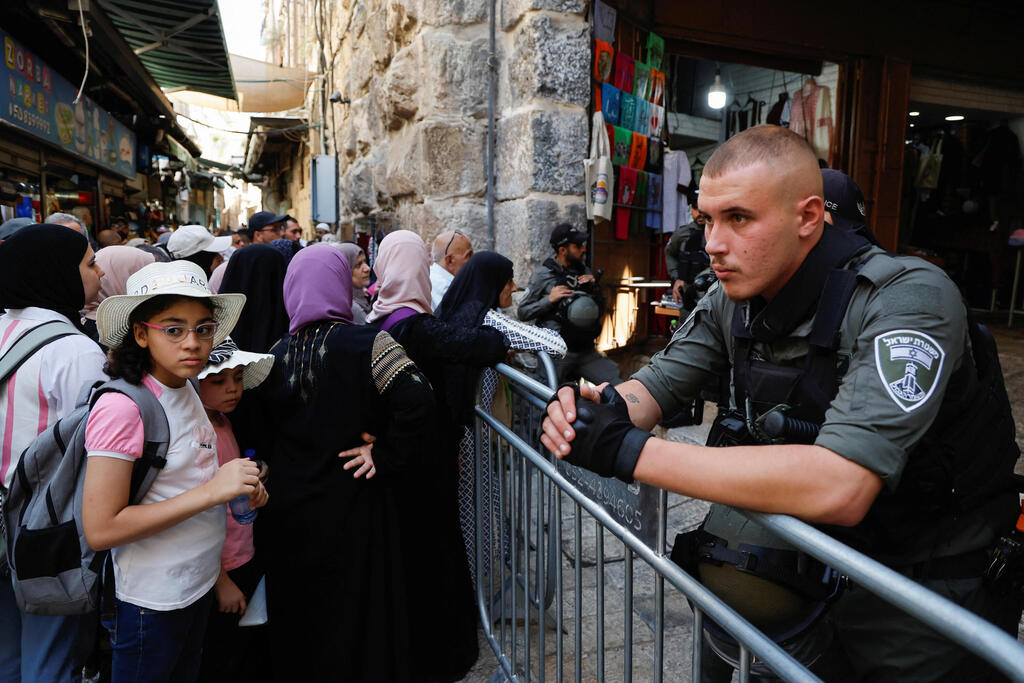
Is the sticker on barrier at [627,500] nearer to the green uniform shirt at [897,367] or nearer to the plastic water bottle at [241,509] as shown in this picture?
the green uniform shirt at [897,367]

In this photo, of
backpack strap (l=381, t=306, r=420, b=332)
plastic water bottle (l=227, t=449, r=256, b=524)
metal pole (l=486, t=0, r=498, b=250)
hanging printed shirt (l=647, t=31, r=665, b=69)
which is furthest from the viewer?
hanging printed shirt (l=647, t=31, r=665, b=69)

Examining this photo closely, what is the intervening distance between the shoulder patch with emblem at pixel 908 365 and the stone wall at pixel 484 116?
13.0 ft

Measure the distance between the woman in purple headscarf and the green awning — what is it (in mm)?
6387

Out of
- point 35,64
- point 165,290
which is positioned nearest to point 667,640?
point 165,290

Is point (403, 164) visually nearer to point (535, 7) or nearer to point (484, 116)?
point (484, 116)

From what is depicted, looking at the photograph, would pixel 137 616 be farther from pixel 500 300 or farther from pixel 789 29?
pixel 789 29

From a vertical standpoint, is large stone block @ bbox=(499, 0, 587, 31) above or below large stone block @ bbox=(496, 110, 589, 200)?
above

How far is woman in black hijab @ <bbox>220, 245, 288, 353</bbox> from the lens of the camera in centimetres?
314

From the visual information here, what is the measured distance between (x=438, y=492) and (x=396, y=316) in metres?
0.87

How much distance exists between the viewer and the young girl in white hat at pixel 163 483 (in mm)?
1780

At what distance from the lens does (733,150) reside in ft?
4.54

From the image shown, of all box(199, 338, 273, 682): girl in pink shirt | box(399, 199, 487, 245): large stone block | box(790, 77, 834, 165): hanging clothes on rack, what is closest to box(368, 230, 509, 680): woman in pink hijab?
box(199, 338, 273, 682): girl in pink shirt

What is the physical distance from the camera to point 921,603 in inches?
32.4

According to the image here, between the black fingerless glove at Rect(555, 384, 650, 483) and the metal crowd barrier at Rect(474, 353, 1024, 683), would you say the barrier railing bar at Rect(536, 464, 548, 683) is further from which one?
the black fingerless glove at Rect(555, 384, 650, 483)
